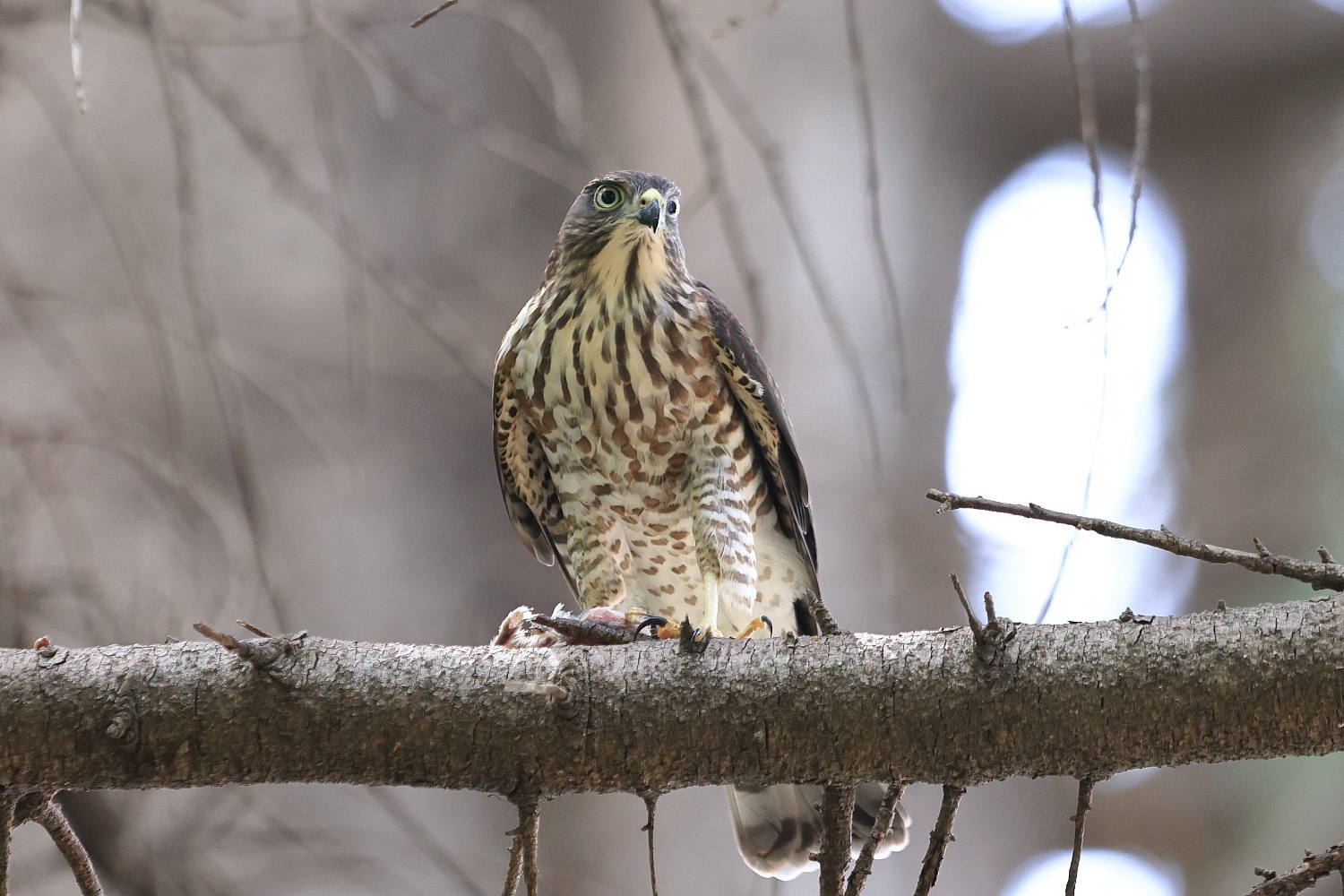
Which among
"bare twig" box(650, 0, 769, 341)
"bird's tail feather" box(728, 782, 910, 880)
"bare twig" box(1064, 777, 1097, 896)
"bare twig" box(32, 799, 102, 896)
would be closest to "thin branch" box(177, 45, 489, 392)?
"bare twig" box(650, 0, 769, 341)

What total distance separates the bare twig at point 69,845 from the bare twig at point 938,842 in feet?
3.29

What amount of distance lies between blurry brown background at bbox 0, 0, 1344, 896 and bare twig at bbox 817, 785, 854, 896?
0.78m

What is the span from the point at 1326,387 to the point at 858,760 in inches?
184

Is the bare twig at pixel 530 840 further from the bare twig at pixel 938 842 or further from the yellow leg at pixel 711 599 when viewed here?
the yellow leg at pixel 711 599

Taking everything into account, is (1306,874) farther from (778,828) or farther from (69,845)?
(778,828)

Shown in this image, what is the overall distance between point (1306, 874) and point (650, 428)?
171 cm

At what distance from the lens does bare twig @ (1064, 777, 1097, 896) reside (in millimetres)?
1228

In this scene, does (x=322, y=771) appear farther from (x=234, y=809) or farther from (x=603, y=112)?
(x=603, y=112)

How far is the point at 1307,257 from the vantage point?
17.6 ft

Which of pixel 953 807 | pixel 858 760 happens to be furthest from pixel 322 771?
pixel 953 807

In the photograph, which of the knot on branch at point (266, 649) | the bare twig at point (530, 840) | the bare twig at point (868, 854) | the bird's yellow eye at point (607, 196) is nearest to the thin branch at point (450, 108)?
the bird's yellow eye at point (607, 196)

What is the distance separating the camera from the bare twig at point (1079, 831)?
4.03 ft

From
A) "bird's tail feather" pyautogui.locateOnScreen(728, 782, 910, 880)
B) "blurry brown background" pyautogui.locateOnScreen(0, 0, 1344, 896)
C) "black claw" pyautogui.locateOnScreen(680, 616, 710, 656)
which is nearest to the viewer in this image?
"black claw" pyautogui.locateOnScreen(680, 616, 710, 656)

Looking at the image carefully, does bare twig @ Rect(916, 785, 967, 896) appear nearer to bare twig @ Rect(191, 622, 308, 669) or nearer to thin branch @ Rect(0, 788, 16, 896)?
bare twig @ Rect(191, 622, 308, 669)
